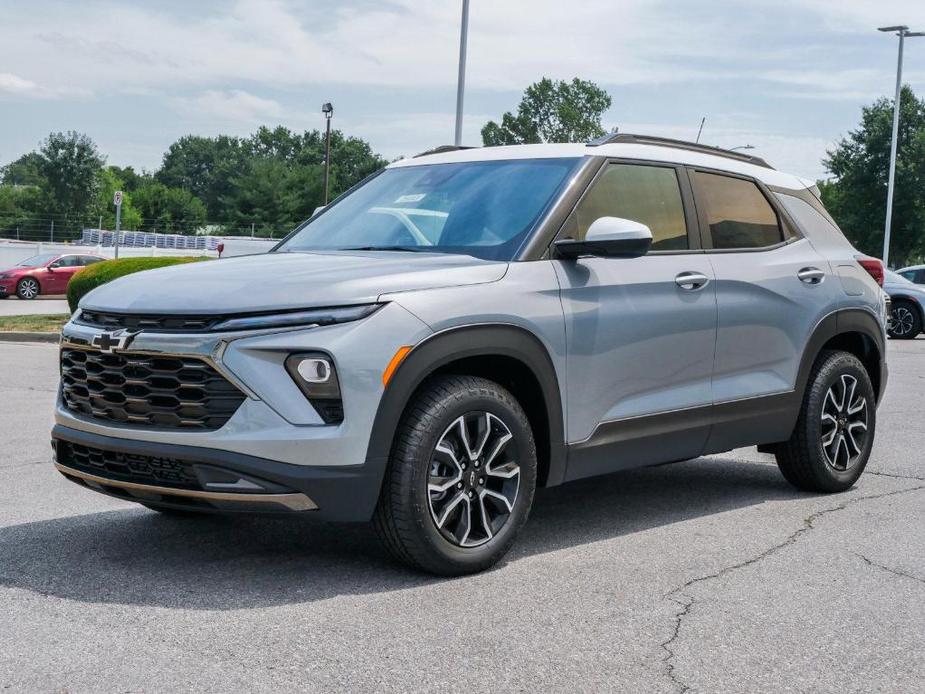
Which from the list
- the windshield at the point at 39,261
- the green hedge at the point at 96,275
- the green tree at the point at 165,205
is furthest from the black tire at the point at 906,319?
the green tree at the point at 165,205

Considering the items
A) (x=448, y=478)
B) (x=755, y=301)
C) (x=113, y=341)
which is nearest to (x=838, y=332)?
(x=755, y=301)

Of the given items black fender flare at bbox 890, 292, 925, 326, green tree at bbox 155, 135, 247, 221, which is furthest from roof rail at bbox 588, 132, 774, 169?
green tree at bbox 155, 135, 247, 221

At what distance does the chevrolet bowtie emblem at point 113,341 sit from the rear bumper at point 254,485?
0.35 meters

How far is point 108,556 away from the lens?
5.08 metres

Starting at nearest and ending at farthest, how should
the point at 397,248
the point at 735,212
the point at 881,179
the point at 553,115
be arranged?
the point at 397,248 → the point at 735,212 → the point at 881,179 → the point at 553,115

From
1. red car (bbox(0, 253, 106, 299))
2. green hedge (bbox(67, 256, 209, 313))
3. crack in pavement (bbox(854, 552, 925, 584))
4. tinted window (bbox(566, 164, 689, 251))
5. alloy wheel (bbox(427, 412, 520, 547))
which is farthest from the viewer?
red car (bbox(0, 253, 106, 299))

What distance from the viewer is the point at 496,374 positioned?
5.13 meters

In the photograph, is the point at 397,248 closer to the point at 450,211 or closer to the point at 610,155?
the point at 450,211

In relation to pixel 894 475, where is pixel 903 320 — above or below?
above

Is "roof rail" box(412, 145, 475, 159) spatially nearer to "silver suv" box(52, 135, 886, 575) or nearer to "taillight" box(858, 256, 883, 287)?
"silver suv" box(52, 135, 886, 575)

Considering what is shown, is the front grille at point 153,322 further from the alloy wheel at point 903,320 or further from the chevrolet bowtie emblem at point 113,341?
the alloy wheel at point 903,320

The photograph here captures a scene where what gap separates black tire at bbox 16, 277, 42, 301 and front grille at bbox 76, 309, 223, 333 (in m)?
29.9

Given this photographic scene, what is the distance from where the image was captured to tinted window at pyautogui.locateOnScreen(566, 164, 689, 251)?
5516mm

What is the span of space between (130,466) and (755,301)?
322cm
